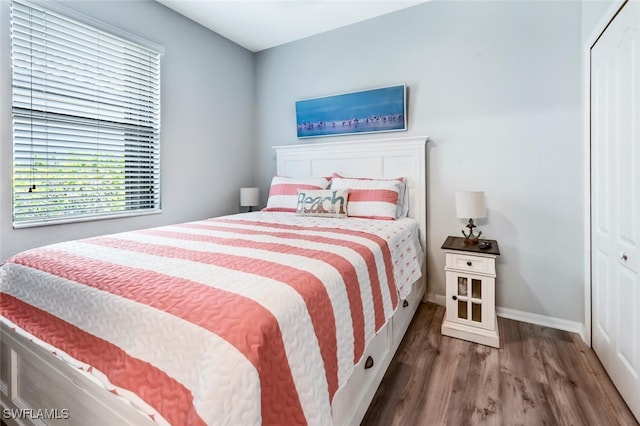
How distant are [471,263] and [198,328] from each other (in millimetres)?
1930

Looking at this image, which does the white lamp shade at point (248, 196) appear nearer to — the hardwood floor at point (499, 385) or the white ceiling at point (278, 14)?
the white ceiling at point (278, 14)

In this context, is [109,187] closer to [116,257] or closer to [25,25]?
[25,25]

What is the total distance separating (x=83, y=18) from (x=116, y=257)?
200 centimetres

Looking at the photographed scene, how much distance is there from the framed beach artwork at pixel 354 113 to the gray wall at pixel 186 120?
2.72ft

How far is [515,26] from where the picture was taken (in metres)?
2.31

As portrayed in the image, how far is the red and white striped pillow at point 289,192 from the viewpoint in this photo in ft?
9.16

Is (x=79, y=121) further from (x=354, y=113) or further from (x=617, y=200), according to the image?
(x=617, y=200)

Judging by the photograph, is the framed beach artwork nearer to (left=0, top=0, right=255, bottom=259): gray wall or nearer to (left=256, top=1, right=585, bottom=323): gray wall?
(left=256, top=1, right=585, bottom=323): gray wall

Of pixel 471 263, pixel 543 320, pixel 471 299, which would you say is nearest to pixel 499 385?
pixel 471 299

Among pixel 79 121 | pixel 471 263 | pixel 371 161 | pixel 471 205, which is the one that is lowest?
pixel 471 263

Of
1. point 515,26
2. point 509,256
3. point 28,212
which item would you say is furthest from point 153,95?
point 509,256

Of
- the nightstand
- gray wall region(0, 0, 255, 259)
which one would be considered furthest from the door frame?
gray wall region(0, 0, 255, 259)

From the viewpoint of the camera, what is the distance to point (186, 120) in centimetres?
291

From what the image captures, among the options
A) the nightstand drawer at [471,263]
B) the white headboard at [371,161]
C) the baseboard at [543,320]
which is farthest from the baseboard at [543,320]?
the white headboard at [371,161]
